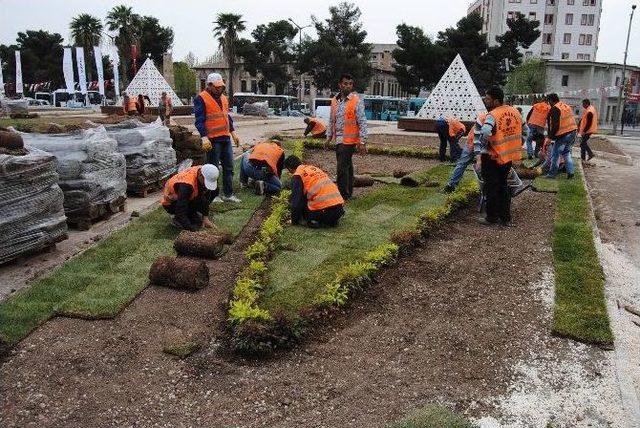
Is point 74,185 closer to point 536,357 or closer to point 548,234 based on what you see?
point 536,357

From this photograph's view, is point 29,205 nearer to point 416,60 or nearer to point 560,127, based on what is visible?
point 560,127

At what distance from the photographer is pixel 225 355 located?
418 cm

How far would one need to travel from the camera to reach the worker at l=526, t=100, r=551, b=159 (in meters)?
13.5

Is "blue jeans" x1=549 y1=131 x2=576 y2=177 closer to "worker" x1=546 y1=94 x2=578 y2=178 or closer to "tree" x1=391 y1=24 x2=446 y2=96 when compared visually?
"worker" x1=546 y1=94 x2=578 y2=178

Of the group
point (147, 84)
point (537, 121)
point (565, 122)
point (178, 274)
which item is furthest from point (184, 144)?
point (147, 84)

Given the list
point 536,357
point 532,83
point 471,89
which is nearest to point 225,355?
point 536,357

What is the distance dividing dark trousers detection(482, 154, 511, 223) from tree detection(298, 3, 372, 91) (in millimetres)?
51398

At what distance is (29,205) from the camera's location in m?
5.93

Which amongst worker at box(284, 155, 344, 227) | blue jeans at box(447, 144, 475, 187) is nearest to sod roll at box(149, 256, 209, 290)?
worker at box(284, 155, 344, 227)

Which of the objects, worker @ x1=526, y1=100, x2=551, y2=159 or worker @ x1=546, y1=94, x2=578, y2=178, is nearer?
worker @ x1=546, y1=94, x2=578, y2=178

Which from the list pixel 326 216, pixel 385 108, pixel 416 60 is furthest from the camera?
pixel 416 60

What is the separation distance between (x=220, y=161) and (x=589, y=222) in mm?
5683

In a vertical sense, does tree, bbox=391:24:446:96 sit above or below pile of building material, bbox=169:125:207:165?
above

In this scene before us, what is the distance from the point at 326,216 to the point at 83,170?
3.21m
